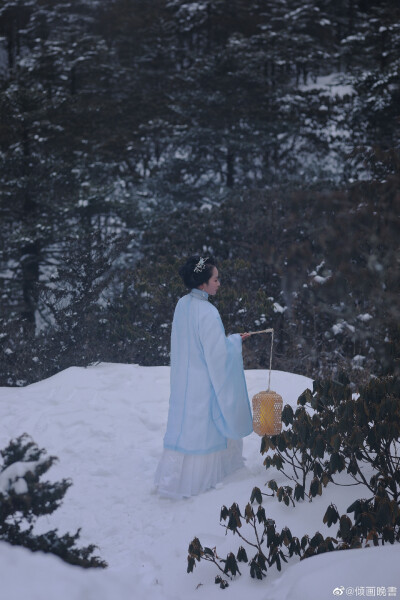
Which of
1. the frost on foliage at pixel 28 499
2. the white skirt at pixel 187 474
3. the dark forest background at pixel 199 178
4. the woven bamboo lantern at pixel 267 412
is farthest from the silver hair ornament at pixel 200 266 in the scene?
the frost on foliage at pixel 28 499

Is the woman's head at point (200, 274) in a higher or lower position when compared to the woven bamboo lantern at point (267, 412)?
higher

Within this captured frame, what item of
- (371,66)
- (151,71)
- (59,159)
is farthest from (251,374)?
(151,71)

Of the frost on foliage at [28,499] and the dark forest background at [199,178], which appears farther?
the dark forest background at [199,178]

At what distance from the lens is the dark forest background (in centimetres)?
857

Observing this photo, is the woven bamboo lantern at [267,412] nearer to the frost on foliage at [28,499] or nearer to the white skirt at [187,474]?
the white skirt at [187,474]

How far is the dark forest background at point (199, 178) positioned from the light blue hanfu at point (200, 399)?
1.49 m

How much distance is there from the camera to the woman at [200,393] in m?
4.55

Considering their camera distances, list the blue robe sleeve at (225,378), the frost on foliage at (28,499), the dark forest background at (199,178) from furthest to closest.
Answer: the dark forest background at (199,178), the blue robe sleeve at (225,378), the frost on foliage at (28,499)

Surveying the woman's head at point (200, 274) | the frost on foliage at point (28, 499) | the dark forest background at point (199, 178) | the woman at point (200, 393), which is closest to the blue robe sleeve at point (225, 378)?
the woman at point (200, 393)

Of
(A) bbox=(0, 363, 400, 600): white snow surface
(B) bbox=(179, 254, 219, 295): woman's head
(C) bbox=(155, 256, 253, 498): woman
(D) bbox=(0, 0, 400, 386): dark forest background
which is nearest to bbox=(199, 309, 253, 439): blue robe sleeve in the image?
(C) bbox=(155, 256, 253, 498): woman

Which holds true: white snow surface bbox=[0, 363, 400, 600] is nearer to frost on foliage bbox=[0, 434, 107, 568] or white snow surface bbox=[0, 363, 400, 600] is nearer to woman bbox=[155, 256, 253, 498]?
frost on foliage bbox=[0, 434, 107, 568]

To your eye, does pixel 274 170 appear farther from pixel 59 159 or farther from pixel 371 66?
pixel 59 159

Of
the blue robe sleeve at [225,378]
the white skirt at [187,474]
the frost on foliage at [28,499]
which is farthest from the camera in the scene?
the white skirt at [187,474]

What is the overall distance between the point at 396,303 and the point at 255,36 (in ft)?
38.8
